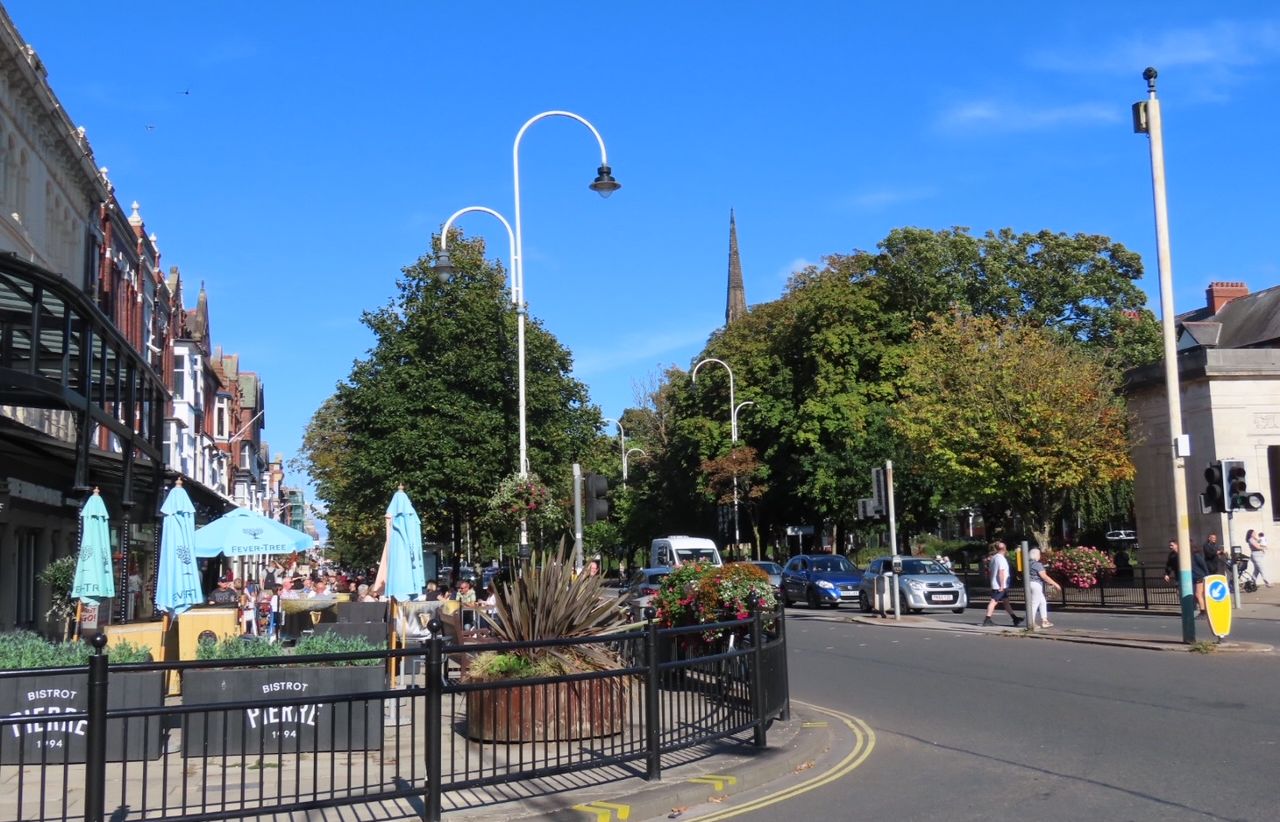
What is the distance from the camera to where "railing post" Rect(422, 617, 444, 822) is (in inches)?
286

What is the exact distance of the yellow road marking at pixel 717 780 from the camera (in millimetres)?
8452

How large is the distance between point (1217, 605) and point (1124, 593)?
12.5m

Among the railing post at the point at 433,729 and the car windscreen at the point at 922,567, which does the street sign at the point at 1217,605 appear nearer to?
the car windscreen at the point at 922,567

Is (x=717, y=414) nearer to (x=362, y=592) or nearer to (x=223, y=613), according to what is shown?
(x=362, y=592)

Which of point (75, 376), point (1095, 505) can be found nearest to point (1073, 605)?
point (1095, 505)

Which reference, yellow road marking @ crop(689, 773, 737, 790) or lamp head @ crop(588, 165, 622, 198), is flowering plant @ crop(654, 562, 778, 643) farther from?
lamp head @ crop(588, 165, 622, 198)

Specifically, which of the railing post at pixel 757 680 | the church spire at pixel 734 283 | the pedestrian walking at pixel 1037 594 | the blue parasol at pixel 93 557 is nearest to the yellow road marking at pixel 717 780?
the railing post at pixel 757 680

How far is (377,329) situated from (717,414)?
24.5 meters

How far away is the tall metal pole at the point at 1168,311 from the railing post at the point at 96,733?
15.5m

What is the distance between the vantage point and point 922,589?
98.0ft

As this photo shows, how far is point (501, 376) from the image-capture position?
3450cm

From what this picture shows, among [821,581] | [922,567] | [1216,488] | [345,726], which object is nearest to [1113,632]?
[1216,488]

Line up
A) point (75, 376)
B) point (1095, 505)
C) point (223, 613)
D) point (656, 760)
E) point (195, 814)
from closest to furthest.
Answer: point (195, 814) < point (656, 760) < point (223, 613) < point (75, 376) < point (1095, 505)

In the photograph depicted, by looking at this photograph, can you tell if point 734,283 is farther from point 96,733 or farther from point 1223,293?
point 96,733
